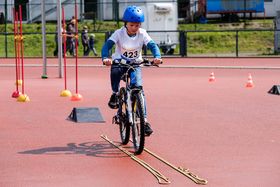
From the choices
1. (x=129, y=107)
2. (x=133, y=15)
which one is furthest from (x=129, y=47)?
(x=129, y=107)

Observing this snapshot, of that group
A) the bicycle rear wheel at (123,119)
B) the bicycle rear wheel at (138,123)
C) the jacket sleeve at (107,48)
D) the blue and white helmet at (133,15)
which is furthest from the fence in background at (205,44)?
the bicycle rear wheel at (138,123)

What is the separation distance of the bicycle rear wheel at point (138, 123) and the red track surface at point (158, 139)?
21 cm

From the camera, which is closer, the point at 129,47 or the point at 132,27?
the point at 132,27

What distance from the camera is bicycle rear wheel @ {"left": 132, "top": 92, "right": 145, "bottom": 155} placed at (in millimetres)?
9508

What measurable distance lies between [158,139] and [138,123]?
49.9 inches

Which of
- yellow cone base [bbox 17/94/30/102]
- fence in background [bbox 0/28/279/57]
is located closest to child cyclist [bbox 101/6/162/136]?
yellow cone base [bbox 17/94/30/102]

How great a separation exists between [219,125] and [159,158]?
3.31m

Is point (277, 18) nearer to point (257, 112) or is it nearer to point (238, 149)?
point (257, 112)

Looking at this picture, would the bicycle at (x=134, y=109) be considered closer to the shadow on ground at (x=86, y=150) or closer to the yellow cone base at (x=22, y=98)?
the shadow on ground at (x=86, y=150)

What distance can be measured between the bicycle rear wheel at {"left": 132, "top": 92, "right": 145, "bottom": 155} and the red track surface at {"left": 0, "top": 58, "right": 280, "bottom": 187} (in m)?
0.21

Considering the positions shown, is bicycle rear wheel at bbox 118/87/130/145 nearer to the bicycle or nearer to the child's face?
the bicycle

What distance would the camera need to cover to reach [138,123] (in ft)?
32.6

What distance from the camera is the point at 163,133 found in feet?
38.6

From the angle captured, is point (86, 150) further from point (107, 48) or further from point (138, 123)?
point (107, 48)
